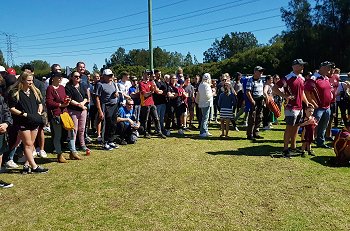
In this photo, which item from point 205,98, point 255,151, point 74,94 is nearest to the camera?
point 74,94

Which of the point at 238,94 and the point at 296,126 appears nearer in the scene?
the point at 296,126

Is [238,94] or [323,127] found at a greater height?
[238,94]

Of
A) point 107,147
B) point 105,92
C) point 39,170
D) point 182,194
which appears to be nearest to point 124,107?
point 105,92

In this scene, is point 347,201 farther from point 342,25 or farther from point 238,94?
point 342,25

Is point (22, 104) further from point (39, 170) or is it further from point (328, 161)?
point (328, 161)

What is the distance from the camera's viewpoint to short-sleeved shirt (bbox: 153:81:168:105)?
10.5m

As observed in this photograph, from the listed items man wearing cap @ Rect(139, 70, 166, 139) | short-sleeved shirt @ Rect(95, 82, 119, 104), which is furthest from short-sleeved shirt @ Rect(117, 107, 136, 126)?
short-sleeved shirt @ Rect(95, 82, 119, 104)

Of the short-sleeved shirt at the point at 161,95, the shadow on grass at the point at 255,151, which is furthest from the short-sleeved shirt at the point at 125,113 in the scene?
the shadow on grass at the point at 255,151

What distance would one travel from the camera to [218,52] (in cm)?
13012

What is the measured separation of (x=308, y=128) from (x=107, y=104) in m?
4.70

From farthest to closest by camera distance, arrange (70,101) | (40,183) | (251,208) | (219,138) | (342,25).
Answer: (342,25)
(219,138)
(70,101)
(40,183)
(251,208)

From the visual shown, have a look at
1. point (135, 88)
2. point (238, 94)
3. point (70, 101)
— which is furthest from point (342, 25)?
point (70, 101)

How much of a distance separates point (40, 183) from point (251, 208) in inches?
139

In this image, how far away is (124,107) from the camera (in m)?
9.41
